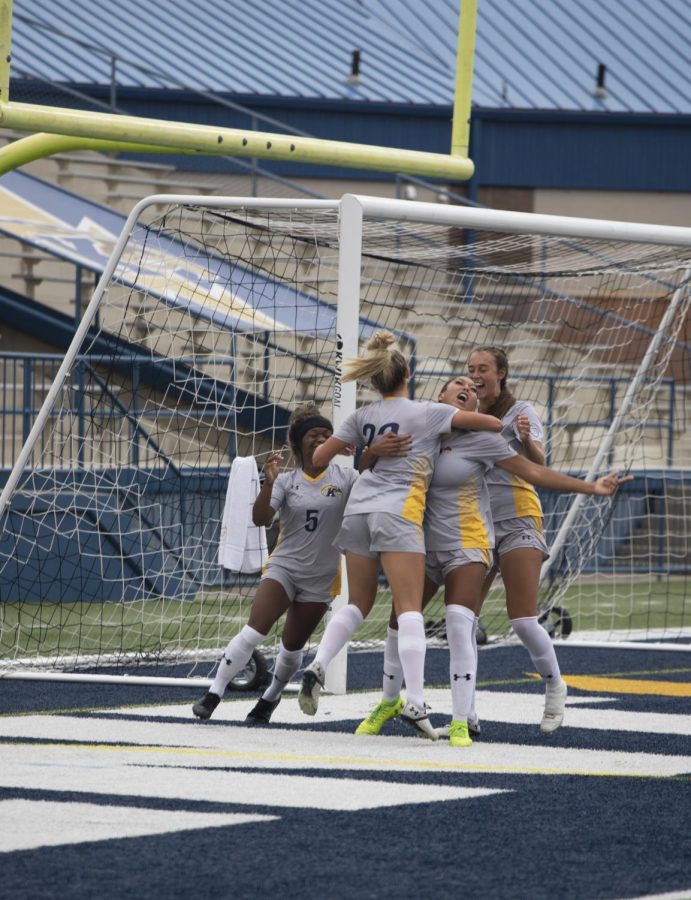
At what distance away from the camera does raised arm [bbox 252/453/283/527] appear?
8180 millimetres

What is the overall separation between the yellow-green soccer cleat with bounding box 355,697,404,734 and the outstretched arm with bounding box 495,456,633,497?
121cm

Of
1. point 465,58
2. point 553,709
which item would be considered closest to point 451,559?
point 553,709

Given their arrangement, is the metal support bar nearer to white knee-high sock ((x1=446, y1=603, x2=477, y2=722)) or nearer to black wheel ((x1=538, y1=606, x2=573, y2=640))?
white knee-high sock ((x1=446, y1=603, x2=477, y2=722))

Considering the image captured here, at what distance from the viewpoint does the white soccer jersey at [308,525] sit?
830 centimetres

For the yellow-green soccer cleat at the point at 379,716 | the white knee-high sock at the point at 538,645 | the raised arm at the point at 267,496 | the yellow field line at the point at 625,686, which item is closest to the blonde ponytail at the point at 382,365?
the raised arm at the point at 267,496

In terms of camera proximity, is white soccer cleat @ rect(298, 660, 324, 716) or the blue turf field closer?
the blue turf field

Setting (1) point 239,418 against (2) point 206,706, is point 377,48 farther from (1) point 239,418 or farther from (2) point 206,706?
(2) point 206,706

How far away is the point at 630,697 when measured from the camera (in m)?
9.89

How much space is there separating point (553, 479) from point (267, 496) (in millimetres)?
1372

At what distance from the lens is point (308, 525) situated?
27.3ft

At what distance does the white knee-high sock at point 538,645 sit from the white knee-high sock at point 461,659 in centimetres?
38

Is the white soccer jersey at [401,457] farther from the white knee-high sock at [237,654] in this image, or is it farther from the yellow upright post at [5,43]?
the yellow upright post at [5,43]

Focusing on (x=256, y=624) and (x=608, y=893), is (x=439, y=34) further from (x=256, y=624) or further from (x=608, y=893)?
(x=608, y=893)

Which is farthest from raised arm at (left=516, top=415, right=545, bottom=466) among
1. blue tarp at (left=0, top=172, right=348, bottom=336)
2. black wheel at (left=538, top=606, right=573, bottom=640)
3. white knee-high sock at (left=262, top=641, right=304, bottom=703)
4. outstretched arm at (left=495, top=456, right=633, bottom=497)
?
blue tarp at (left=0, top=172, right=348, bottom=336)
